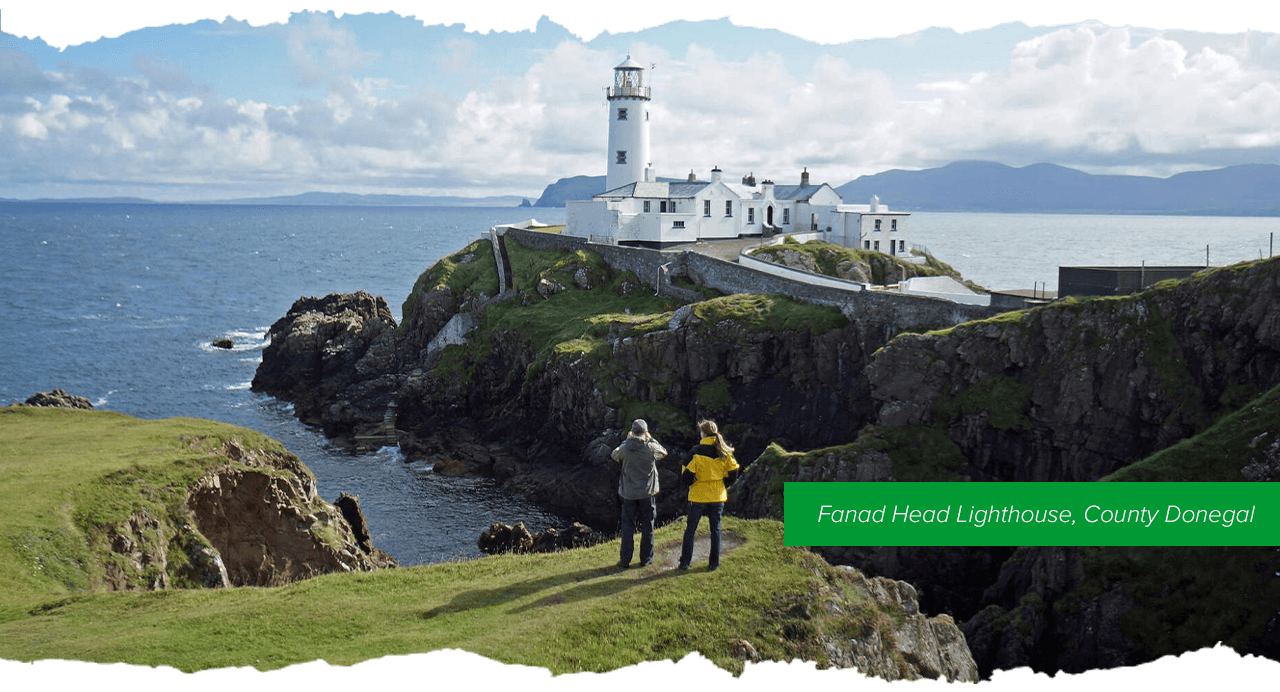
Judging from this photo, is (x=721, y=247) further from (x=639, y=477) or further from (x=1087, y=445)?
(x=639, y=477)

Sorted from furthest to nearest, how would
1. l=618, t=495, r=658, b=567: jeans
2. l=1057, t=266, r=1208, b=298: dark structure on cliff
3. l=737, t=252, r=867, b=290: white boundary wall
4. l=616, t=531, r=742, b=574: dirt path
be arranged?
l=737, t=252, r=867, b=290: white boundary wall → l=1057, t=266, r=1208, b=298: dark structure on cliff → l=616, t=531, r=742, b=574: dirt path → l=618, t=495, r=658, b=567: jeans

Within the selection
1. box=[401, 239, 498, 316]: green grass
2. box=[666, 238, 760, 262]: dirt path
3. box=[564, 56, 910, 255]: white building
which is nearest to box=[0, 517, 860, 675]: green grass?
box=[666, 238, 760, 262]: dirt path

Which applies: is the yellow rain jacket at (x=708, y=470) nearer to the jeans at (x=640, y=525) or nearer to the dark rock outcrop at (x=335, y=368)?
the jeans at (x=640, y=525)

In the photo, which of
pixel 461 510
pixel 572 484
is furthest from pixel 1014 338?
pixel 461 510

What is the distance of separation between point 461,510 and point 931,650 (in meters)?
36.5

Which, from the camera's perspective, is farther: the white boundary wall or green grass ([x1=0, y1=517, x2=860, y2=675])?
the white boundary wall

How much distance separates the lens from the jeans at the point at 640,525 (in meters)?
16.8

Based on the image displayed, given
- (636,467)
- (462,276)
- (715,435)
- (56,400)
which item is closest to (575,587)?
(636,467)

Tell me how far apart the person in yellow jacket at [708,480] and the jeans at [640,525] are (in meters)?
0.67

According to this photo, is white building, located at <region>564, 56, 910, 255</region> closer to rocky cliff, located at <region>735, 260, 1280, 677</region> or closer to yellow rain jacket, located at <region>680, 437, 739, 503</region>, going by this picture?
rocky cliff, located at <region>735, 260, 1280, 677</region>

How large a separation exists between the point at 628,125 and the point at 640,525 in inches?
3027

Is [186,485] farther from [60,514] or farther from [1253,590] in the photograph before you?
[1253,590]

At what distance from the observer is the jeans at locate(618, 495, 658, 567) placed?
16781 mm

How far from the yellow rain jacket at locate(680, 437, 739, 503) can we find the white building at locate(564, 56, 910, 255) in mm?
65211
